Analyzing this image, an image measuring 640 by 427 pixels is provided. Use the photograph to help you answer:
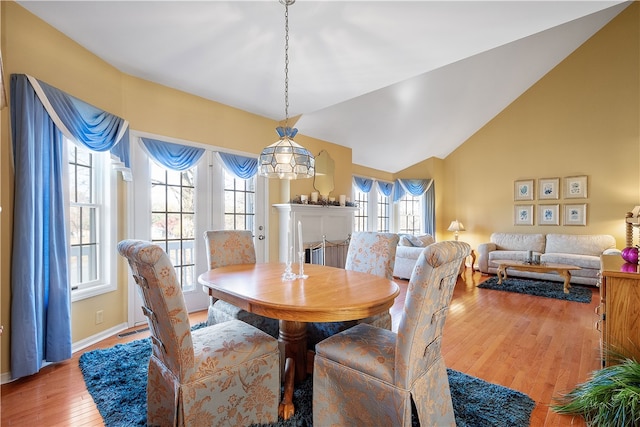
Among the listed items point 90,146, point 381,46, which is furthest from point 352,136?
point 90,146

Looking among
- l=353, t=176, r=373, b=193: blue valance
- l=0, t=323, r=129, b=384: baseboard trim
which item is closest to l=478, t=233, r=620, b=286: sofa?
l=353, t=176, r=373, b=193: blue valance

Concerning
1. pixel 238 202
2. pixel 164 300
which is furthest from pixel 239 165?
pixel 164 300

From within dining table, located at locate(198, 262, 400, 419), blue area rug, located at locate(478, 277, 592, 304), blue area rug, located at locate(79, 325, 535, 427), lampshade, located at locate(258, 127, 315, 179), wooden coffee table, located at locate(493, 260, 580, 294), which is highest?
lampshade, located at locate(258, 127, 315, 179)

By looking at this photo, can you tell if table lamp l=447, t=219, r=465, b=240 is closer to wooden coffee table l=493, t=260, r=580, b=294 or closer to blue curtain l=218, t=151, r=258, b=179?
wooden coffee table l=493, t=260, r=580, b=294

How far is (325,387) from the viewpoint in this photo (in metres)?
1.58

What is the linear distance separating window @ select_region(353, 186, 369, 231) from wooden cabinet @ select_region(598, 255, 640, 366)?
4.55 m

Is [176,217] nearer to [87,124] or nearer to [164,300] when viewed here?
[87,124]

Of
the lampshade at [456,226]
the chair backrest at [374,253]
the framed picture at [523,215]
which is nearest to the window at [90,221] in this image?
the chair backrest at [374,253]

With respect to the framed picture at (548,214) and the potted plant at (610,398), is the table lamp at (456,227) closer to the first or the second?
the framed picture at (548,214)

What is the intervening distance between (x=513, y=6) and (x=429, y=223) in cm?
508

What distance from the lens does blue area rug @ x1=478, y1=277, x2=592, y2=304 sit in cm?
421

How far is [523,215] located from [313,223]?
455 cm

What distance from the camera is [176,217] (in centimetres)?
342

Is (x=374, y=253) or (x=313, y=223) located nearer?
(x=374, y=253)
